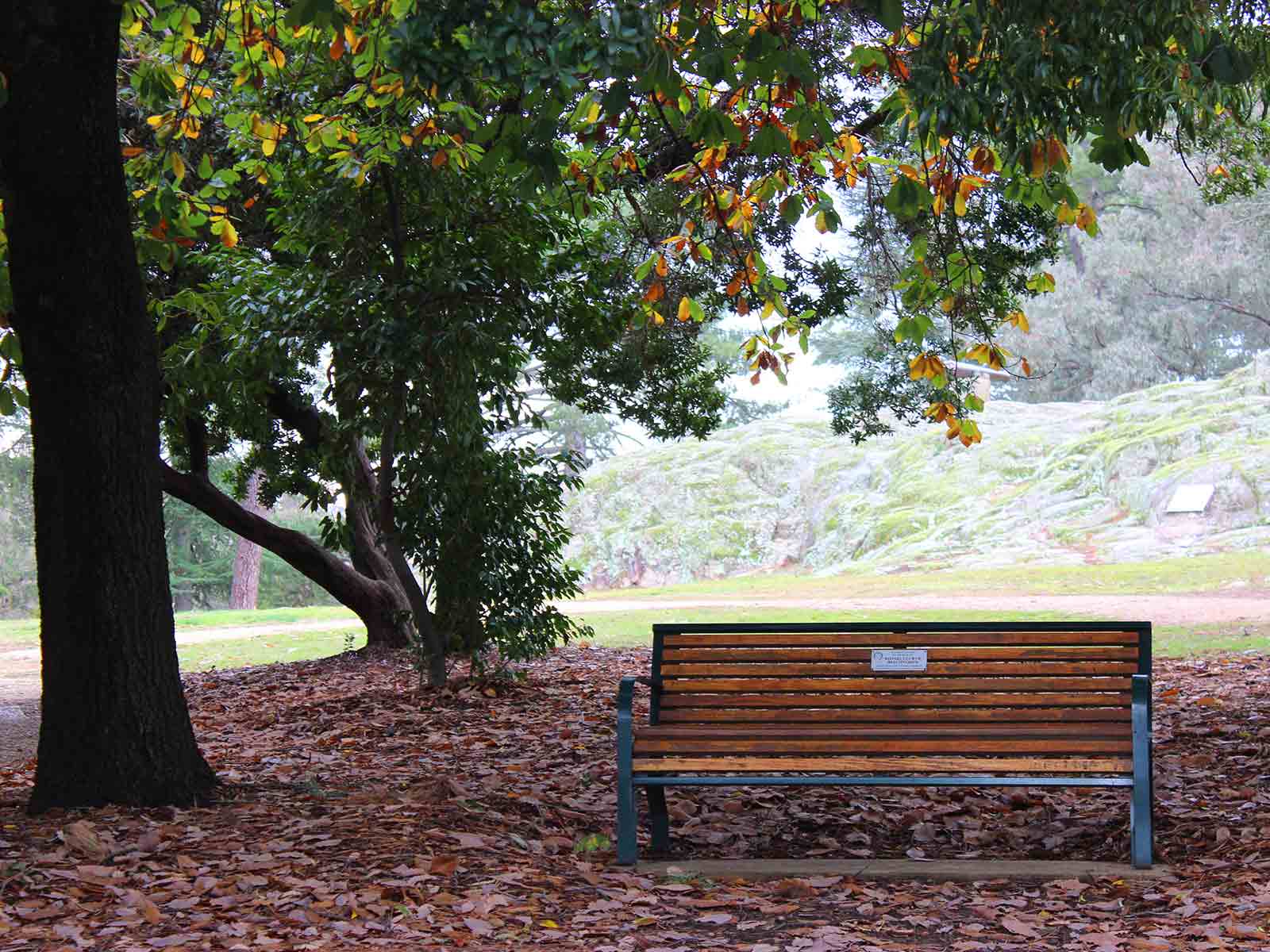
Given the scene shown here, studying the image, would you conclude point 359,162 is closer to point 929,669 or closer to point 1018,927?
point 929,669

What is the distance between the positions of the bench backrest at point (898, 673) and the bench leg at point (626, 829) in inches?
22.8

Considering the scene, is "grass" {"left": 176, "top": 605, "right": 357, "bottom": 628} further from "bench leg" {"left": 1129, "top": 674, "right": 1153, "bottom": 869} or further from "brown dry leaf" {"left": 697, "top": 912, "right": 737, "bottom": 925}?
"bench leg" {"left": 1129, "top": 674, "right": 1153, "bottom": 869}

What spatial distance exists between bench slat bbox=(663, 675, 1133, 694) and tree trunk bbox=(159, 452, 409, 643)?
25.3 ft

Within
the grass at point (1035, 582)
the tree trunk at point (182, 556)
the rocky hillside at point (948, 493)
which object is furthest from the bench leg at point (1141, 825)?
the tree trunk at point (182, 556)

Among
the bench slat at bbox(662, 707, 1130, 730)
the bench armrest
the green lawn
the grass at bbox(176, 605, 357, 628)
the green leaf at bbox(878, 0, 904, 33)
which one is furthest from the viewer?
the grass at bbox(176, 605, 357, 628)

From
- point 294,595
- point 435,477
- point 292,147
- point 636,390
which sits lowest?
point 294,595

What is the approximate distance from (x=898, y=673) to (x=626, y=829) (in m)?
1.23

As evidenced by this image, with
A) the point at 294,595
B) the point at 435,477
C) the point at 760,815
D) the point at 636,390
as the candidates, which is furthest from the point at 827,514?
the point at 760,815

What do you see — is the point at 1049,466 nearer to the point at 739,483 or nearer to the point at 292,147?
the point at 739,483

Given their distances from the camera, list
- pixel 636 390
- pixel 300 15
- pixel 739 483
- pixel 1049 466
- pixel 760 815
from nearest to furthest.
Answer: pixel 300 15, pixel 760 815, pixel 636 390, pixel 1049 466, pixel 739 483

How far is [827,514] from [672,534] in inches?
149

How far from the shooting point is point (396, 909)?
406 centimetres

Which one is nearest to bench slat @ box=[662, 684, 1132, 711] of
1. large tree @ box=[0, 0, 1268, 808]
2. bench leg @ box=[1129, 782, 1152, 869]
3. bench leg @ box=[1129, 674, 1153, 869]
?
bench leg @ box=[1129, 674, 1153, 869]

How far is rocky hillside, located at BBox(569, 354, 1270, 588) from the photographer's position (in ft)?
88.8
